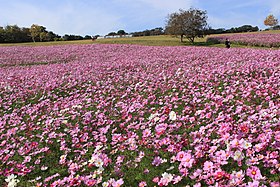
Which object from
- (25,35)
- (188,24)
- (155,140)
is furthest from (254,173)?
(25,35)

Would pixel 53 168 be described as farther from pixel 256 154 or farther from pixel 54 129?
pixel 256 154

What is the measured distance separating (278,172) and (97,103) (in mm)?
5442

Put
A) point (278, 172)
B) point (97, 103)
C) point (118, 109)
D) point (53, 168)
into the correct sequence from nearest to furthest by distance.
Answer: point (278, 172) < point (53, 168) < point (118, 109) < point (97, 103)

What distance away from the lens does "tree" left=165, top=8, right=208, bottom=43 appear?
43094 millimetres

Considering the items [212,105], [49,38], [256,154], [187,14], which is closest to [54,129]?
[212,105]

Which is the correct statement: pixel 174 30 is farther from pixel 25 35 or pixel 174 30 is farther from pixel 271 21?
pixel 271 21

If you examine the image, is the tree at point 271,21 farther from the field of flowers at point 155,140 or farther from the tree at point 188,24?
the field of flowers at point 155,140

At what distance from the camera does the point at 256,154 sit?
11.1 ft

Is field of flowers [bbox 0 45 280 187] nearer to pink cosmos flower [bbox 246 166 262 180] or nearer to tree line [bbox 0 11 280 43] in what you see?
pink cosmos flower [bbox 246 166 262 180]

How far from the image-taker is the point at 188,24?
141ft

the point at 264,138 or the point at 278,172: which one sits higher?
the point at 264,138

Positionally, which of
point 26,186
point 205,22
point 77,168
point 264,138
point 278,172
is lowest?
point 26,186

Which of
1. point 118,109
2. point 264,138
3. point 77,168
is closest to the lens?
point 264,138

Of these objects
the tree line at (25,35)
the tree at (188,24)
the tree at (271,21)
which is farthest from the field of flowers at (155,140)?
the tree at (271,21)
